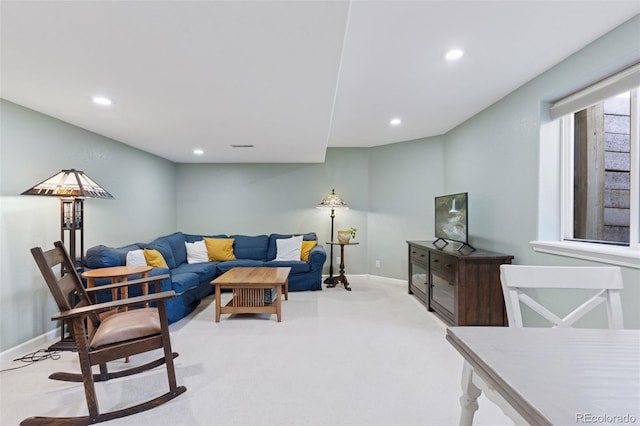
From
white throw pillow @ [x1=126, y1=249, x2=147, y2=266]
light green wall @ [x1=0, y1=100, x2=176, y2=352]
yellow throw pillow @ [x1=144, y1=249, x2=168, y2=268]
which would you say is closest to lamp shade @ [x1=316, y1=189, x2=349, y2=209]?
yellow throw pillow @ [x1=144, y1=249, x2=168, y2=268]

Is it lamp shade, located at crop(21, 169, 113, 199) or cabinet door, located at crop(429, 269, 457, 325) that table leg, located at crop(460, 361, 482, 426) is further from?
lamp shade, located at crop(21, 169, 113, 199)

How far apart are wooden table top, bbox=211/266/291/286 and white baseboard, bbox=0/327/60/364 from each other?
5.04ft

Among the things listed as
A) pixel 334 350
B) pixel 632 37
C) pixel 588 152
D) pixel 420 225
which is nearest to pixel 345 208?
pixel 420 225

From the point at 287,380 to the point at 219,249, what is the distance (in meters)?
3.21

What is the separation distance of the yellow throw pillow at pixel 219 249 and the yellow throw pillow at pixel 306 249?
117 centimetres

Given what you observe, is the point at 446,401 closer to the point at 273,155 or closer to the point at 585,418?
the point at 585,418

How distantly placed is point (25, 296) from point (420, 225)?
4.90 meters

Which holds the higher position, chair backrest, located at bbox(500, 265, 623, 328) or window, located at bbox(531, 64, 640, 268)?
window, located at bbox(531, 64, 640, 268)

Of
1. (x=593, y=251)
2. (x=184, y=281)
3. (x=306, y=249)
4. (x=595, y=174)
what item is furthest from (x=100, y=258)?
(x=595, y=174)

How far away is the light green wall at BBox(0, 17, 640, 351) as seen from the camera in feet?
8.06

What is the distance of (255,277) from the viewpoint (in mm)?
3465

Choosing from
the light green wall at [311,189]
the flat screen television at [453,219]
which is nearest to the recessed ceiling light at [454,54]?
the light green wall at [311,189]

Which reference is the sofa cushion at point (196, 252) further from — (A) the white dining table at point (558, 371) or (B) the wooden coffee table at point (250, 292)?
(A) the white dining table at point (558, 371)

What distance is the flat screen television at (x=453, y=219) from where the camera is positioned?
327cm
